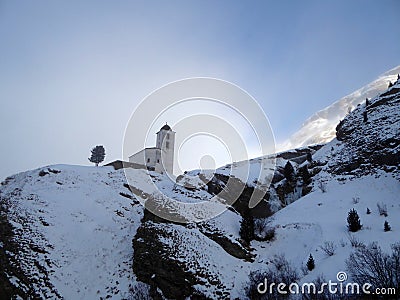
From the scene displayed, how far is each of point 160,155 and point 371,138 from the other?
37297mm

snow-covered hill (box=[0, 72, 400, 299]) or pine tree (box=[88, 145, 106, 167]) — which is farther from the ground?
pine tree (box=[88, 145, 106, 167])

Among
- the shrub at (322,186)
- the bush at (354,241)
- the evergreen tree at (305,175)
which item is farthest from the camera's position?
the evergreen tree at (305,175)

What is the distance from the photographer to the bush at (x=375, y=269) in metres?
13.6

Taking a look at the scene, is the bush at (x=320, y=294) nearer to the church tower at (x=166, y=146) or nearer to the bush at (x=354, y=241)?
the bush at (x=354, y=241)

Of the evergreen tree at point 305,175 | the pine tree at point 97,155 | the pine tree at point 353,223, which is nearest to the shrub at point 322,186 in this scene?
the evergreen tree at point 305,175

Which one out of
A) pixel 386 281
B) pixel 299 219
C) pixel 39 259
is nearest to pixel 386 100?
pixel 299 219

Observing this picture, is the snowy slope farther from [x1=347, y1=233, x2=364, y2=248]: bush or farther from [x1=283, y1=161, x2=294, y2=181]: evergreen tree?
[x1=283, y1=161, x2=294, y2=181]: evergreen tree

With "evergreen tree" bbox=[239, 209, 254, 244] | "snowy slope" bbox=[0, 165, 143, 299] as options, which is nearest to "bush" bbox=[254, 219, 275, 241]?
"evergreen tree" bbox=[239, 209, 254, 244]

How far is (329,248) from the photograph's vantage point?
20359mm

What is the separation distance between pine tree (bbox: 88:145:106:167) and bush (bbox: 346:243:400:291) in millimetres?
50457

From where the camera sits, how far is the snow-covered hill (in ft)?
66.1

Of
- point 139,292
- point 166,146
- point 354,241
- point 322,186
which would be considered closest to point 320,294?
point 354,241

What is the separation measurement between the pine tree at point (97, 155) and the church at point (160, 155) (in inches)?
230

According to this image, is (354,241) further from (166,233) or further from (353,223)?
(166,233)
